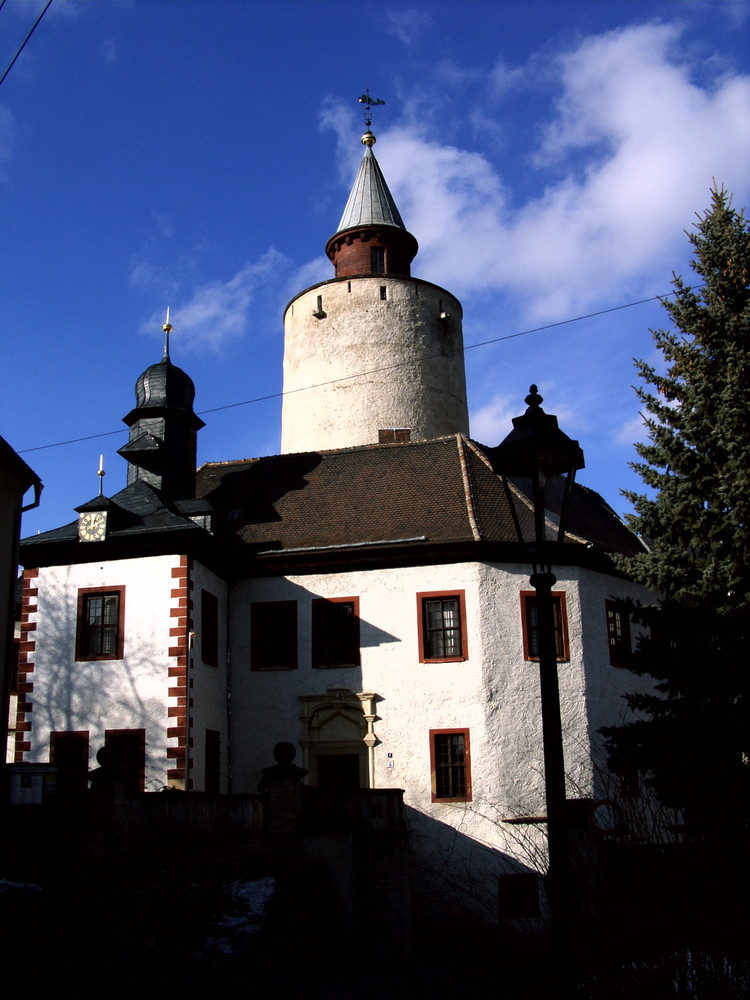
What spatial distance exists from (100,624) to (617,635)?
1116 cm

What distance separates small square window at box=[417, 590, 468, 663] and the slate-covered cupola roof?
14.5m

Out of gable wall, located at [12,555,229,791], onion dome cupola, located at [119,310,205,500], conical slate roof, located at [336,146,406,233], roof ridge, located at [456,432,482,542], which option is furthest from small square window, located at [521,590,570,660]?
conical slate roof, located at [336,146,406,233]

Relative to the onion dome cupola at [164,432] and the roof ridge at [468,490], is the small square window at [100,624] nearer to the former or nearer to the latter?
the onion dome cupola at [164,432]

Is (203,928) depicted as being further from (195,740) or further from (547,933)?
(195,740)

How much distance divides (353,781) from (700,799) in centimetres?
1100

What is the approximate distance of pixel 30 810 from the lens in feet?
44.3

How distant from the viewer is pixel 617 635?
22797 mm

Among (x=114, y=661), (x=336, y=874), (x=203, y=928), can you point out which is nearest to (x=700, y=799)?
(x=336, y=874)

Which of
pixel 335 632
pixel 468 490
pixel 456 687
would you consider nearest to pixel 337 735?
pixel 335 632

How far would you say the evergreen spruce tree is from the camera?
→ 45.8 ft

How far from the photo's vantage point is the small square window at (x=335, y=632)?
861 inches

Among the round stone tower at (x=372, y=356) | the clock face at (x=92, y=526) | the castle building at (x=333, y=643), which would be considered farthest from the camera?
the round stone tower at (x=372, y=356)

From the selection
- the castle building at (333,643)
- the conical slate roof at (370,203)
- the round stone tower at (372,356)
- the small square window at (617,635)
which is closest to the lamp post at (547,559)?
the castle building at (333,643)

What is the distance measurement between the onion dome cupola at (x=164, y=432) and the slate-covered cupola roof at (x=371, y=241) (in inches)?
360
